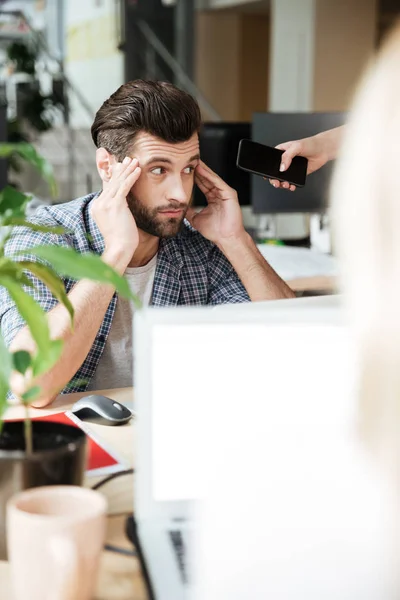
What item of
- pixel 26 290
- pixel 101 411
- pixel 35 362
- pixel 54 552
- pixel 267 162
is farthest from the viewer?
pixel 267 162

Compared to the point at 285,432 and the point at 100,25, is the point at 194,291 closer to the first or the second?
the point at 285,432

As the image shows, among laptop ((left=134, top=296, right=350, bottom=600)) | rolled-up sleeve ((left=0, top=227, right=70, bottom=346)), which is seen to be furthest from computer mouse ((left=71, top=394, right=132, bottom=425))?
laptop ((left=134, top=296, right=350, bottom=600))

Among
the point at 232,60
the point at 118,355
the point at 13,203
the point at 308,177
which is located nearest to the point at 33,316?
the point at 13,203

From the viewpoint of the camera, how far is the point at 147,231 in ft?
5.97

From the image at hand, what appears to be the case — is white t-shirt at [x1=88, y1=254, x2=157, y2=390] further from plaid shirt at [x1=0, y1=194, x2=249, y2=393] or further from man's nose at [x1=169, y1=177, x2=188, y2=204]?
man's nose at [x1=169, y1=177, x2=188, y2=204]

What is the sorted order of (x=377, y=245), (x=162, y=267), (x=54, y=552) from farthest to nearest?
(x=162, y=267) < (x=54, y=552) < (x=377, y=245)

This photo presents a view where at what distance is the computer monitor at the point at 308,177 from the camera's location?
309 cm

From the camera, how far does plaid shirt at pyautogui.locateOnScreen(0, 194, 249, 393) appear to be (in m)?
1.70

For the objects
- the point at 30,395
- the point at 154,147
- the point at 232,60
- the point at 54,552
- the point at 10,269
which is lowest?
the point at 54,552

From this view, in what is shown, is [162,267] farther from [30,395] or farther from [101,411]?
[30,395]

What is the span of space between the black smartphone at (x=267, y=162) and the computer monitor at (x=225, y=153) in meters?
1.30

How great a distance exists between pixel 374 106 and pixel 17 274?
1.39 feet

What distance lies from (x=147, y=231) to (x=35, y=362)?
1.05 m

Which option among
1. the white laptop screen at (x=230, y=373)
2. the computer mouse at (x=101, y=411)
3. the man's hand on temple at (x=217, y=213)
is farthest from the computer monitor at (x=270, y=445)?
the man's hand on temple at (x=217, y=213)
